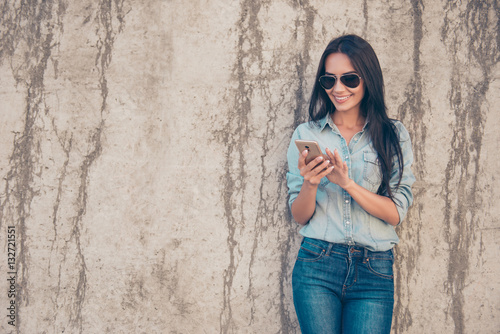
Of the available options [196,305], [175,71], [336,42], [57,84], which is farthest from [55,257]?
[336,42]

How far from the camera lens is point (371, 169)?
184 cm

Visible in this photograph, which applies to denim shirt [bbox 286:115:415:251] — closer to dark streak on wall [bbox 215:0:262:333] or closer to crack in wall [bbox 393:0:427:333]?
crack in wall [bbox 393:0:427:333]

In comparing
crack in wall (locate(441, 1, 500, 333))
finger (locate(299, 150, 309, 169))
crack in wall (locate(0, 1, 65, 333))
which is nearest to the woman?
finger (locate(299, 150, 309, 169))

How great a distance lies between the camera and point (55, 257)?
8.23 ft

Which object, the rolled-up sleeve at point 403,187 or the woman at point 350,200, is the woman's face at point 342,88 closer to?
the woman at point 350,200

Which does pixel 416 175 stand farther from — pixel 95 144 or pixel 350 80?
pixel 95 144

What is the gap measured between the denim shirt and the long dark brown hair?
36mm

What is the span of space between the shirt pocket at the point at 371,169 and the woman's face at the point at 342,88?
27 centimetres

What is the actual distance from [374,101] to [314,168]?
53 cm

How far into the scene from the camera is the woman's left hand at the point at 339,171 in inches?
Result: 65.6

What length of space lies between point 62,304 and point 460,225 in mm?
2682

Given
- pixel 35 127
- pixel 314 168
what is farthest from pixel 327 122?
pixel 35 127

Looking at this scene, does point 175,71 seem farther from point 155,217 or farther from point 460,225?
point 460,225

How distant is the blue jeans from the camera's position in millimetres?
1688
